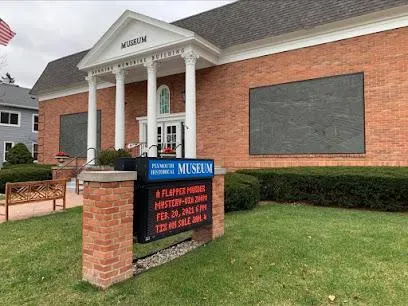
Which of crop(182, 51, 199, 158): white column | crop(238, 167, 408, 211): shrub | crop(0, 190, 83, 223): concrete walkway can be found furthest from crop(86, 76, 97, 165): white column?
crop(238, 167, 408, 211): shrub

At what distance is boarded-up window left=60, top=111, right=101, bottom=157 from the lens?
21.3 meters

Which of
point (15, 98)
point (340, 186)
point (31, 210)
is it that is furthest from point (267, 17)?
point (15, 98)

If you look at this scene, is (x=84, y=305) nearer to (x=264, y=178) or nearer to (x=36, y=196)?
(x=36, y=196)

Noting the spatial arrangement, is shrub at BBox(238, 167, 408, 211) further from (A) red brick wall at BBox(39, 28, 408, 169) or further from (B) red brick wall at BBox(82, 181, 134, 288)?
(B) red brick wall at BBox(82, 181, 134, 288)

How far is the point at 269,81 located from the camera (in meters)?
14.0

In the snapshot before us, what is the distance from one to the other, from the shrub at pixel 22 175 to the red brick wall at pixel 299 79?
4.45m

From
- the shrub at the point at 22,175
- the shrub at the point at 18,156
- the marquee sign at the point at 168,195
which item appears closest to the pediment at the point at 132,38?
the shrub at the point at 22,175

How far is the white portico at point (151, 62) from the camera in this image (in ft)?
46.5

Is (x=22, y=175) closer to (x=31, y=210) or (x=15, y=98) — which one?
(x=31, y=210)

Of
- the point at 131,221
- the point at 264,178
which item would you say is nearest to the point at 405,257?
the point at 131,221

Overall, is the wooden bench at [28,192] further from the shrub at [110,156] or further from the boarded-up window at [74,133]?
the boarded-up window at [74,133]

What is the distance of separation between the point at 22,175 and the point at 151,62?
8.14 m

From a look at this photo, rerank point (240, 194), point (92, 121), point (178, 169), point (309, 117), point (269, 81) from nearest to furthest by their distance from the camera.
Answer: point (178, 169)
point (240, 194)
point (309, 117)
point (269, 81)
point (92, 121)

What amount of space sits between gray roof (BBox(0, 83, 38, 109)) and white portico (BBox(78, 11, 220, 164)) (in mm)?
19069
